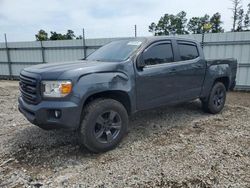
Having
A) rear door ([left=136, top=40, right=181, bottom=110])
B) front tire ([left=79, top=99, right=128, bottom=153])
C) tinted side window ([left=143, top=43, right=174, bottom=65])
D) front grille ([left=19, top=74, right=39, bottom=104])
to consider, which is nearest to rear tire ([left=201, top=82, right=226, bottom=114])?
rear door ([left=136, top=40, right=181, bottom=110])

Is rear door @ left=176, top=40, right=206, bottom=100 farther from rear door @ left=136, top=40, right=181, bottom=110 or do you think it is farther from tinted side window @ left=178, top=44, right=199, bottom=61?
rear door @ left=136, top=40, right=181, bottom=110

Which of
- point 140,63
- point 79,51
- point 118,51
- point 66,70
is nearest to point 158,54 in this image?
point 140,63

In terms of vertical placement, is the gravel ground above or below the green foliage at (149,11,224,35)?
below

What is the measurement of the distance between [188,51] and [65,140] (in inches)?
Result: 127

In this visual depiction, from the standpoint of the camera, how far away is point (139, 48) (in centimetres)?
404

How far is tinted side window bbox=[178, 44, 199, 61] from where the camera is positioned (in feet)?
15.9

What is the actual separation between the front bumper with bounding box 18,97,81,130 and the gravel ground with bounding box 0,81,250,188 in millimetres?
611

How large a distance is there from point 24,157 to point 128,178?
1733 millimetres

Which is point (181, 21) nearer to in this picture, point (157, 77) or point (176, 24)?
point (176, 24)

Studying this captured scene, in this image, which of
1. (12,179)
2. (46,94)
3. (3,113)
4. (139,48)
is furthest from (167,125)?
(3,113)

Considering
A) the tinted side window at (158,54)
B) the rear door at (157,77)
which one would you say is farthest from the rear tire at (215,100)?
the tinted side window at (158,54)

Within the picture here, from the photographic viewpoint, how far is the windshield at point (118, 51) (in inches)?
159

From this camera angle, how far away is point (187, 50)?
5.02 metres

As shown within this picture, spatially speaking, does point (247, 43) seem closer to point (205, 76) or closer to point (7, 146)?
point (205, 76)
